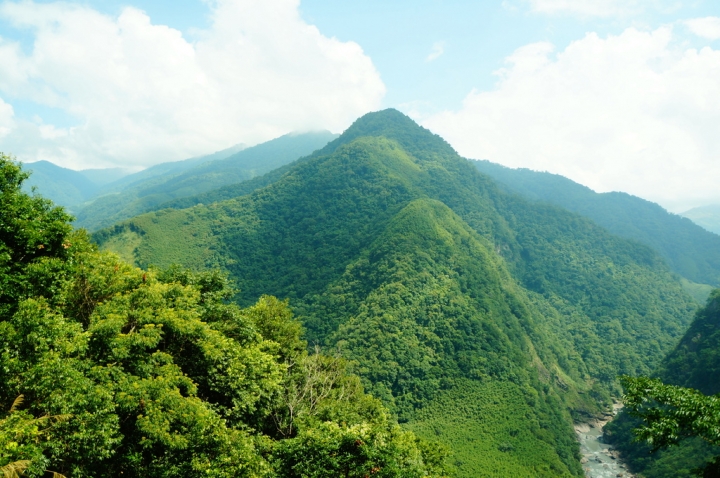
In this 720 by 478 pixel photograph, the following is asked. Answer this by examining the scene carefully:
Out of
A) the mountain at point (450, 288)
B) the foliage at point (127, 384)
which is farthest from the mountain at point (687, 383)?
the foliage at point (127, 384)

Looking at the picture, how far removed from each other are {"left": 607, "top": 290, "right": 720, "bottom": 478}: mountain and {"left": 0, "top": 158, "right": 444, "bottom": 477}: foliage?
71.9m

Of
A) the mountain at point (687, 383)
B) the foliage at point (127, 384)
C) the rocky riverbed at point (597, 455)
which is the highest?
the foliage at point (127, 384)

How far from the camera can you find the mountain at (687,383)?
67062 mm

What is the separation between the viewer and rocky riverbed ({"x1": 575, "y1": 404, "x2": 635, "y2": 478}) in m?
76.9

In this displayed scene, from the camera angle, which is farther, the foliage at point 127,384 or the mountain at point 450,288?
the mountain at point 450,288

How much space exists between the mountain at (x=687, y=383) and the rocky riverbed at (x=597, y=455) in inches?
89.5

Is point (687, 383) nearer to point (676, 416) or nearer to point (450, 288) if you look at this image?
point (450, 288)

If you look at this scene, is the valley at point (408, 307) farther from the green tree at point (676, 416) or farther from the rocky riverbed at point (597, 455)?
the green tree at point (676, 416)

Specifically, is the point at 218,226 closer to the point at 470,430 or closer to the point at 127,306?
the point at 470,430

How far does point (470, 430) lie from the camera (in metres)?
75.1

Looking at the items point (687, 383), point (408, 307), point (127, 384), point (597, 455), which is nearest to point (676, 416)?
point (127, 384)

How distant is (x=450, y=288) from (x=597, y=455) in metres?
47.7

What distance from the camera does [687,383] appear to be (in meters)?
82.6

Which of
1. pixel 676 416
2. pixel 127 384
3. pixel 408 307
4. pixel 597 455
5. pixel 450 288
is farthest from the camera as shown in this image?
pixel 450 288
